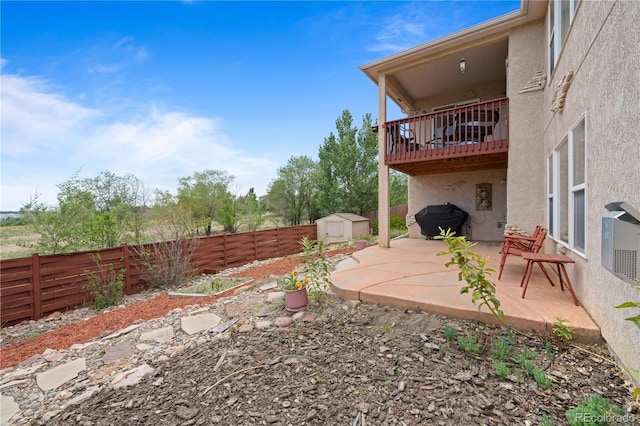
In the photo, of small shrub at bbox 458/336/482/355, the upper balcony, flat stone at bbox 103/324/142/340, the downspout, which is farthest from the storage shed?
small shrub at bbox 458/336/482/355

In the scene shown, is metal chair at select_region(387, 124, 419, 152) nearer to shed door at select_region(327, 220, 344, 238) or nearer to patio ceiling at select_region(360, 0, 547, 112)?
patio ceiling at select_region(360, 0, 547, 112)

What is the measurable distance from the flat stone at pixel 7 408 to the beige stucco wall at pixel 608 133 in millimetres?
4831

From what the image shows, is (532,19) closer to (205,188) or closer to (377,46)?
(377,46)

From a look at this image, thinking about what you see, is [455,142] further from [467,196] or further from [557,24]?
[557,24]

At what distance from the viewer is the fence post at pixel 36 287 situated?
5383mm

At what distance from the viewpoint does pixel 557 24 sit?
4.35 m

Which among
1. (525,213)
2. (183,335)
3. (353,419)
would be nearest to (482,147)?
(525,213)

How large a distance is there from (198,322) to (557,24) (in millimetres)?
7076

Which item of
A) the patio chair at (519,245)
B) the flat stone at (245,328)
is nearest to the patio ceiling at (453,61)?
the patio chair at (519,245)

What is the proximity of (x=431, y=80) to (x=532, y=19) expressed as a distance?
2808 mm

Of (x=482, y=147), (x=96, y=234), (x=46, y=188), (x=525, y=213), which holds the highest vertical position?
(x=482, y=147)

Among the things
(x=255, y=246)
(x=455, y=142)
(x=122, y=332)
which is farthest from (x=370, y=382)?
(x=255, y=246)

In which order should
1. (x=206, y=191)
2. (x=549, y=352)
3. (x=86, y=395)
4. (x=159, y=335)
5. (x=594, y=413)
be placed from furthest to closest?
1. (x=206, y=191)
2. (x=159, y=335)
3. (x=86, y=395)
4. (x=549, y=352)
5. (x=594, y=413)

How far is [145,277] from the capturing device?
7.05 metres
